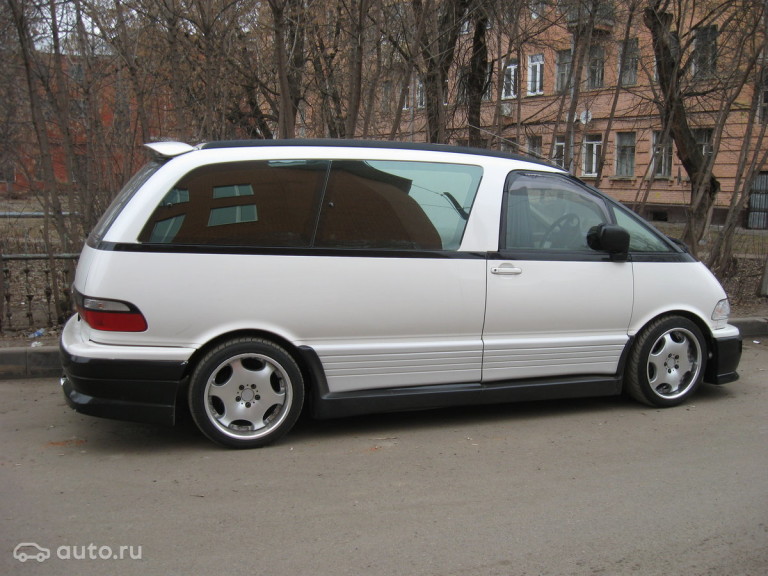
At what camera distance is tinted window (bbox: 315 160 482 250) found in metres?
4.77

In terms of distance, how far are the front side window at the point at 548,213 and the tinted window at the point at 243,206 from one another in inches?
54.0

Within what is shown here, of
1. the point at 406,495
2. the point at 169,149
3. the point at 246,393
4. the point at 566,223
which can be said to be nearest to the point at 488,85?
the point at 566,223

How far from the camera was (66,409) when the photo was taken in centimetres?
556

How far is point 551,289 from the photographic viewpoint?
17.0 feet

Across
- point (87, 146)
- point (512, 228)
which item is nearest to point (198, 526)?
point (512, 228)

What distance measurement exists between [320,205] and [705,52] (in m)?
7.92

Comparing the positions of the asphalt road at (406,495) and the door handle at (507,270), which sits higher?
the door handle at (507,270)

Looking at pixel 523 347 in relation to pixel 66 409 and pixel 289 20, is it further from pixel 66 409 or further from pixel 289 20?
pixel 289 20

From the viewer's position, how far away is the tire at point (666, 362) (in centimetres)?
549

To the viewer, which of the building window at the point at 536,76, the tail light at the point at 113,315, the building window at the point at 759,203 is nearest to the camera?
the tail light at the point at 113,315

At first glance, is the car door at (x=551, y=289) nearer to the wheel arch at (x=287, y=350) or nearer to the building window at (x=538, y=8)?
the wheel arch at (x=287, y=350)

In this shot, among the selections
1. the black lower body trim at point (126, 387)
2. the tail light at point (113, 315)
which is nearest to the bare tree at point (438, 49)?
the tail light at point (113, 315)

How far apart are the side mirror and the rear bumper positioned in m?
1.13

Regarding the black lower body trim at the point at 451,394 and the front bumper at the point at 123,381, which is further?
the black lower body trim at the point at 451,394
